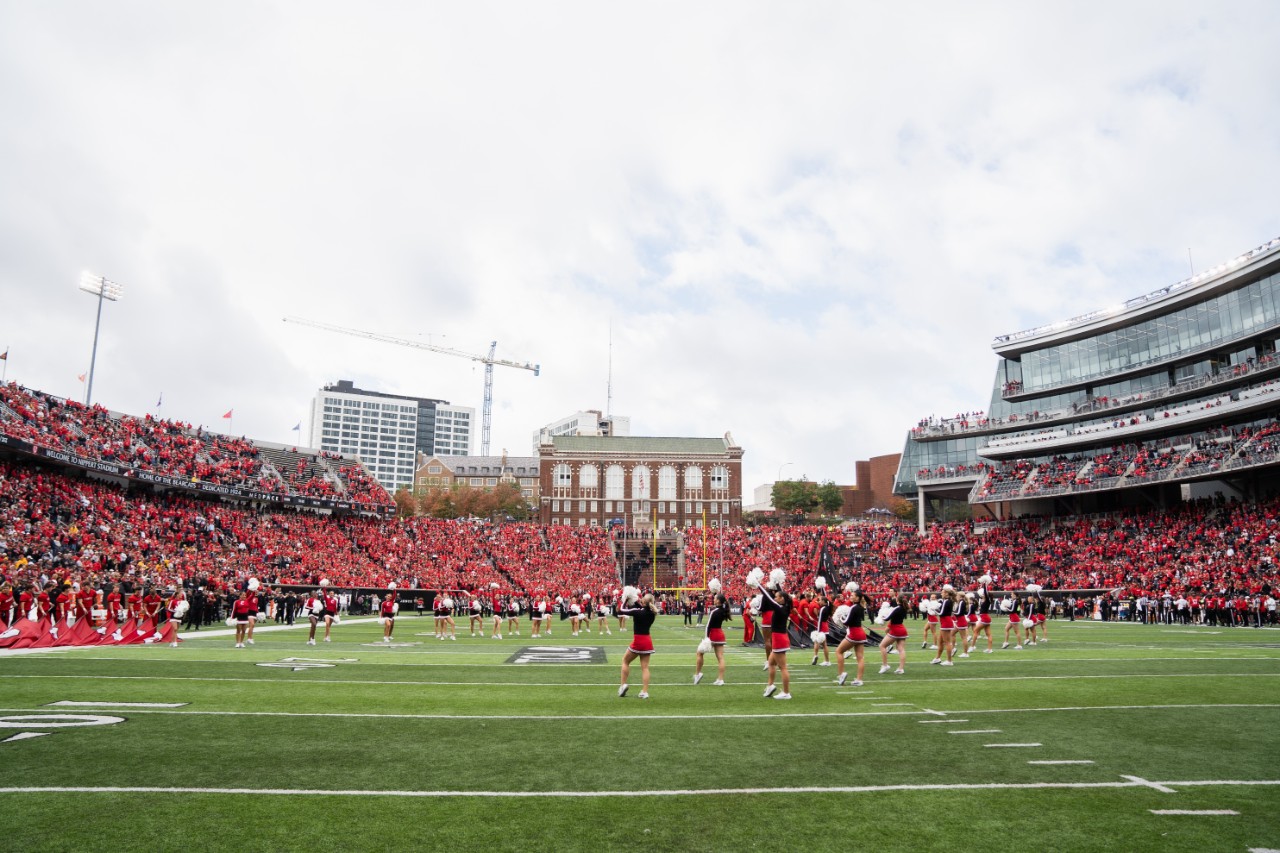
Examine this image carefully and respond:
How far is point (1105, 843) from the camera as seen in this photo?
540 cm

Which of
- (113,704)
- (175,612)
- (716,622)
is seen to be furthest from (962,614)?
(175,612)

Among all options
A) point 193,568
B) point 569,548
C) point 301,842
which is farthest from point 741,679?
point 569,548

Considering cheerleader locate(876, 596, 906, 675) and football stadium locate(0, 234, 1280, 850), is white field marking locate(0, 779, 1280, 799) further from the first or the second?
cheerleader locate(876, 596, 906, 675)

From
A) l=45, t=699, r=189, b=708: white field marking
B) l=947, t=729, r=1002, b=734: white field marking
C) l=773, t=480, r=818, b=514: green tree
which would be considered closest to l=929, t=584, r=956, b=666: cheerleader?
l=947, t=729, r=1002, b=734: white field marking

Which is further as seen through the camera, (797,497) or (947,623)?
(797,497)

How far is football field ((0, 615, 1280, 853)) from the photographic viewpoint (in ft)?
18.3

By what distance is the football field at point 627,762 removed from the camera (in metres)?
5.57

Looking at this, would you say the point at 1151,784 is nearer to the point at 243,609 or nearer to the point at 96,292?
the point at 243,609

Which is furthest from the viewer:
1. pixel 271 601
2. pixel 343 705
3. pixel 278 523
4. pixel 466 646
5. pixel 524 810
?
pixel 278 523

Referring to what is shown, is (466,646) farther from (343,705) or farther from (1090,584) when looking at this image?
(1090,584)

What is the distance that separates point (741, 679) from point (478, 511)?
87.9m

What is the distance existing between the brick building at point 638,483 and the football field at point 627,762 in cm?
7724

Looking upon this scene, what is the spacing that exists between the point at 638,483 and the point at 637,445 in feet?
15.4

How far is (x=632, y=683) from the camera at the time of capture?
14.2 metres
